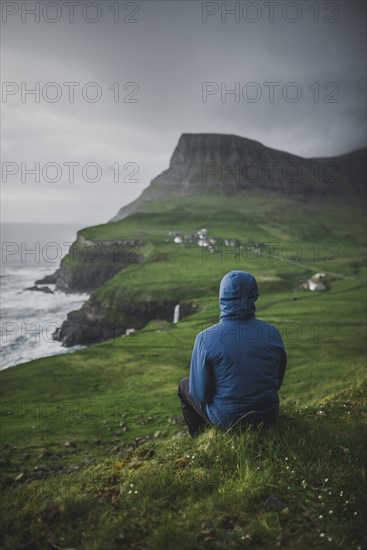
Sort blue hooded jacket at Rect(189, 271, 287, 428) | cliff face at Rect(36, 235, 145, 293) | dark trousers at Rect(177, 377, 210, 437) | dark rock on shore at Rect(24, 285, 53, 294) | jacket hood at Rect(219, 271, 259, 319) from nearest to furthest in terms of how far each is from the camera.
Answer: blue hooded jacket at Rect(189, 271, 287, 428), jacket hood at Rect(219, 271, 259, 319), dark trousers at Rect(177, 377, 210, 437), dark rock on shore at Rect(24, 285, 53, 294), cliff face at Rect(36, 235, 145, 293)

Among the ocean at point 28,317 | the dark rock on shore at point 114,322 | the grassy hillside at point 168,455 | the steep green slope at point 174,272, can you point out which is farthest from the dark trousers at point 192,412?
the dark rock on shore at point 114,322

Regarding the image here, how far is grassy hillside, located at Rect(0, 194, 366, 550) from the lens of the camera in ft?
14.8

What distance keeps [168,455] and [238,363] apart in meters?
2.37

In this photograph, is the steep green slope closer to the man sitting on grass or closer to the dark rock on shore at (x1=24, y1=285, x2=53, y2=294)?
the dark rock on shore at (x1=24, y1=285, x2=53, y2=294)

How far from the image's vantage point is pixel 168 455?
6910 mm

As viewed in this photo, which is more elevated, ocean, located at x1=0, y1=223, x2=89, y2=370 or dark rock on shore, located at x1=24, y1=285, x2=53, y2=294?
dark rock on shore, located at x1=24, y1=285, x2=53, y2=294

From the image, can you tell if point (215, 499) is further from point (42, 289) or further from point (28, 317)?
point (42, 289)

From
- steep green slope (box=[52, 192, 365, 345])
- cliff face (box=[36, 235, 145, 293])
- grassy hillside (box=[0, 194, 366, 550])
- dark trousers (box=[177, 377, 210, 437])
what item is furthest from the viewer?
cliff face (box=[36, 235, 145, 293])

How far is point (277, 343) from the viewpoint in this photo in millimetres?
6727

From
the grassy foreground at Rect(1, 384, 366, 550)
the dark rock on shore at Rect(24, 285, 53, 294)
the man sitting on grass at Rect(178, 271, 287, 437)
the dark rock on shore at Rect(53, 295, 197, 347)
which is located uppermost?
the man sitting on grass at Rect(178, 271, 287, 437)

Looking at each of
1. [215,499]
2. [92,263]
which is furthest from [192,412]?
[92,263]

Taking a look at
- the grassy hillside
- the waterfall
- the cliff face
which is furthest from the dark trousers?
the cliff face

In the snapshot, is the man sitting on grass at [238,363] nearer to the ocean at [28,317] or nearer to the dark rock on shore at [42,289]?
the ocean at [28,317]

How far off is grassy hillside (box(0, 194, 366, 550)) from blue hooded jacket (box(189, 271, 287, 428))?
1.48 ft
